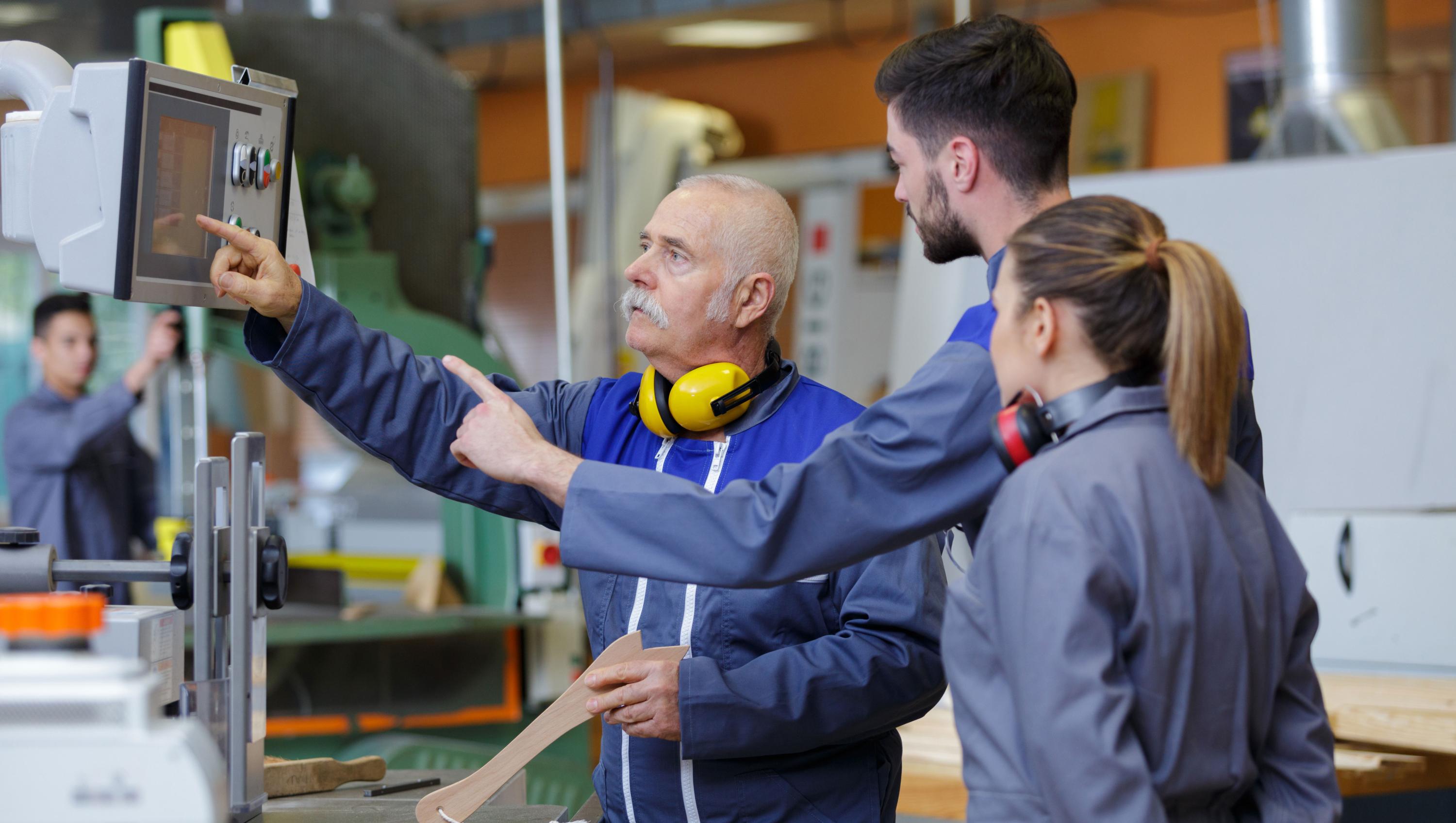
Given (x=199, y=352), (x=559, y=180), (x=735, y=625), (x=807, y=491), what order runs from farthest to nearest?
(x=559, y=180)
(x=199, y=352)
(x=735, y=625)
(x=807, y=491)

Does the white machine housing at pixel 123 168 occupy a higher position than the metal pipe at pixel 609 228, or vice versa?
the metal pipe at pixel 609 228

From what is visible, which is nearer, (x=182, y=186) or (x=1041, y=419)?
(x=1041, y=419)

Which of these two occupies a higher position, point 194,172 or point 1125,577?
point 194,172

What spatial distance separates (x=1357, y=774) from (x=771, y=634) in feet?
4.59

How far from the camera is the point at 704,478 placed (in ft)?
4.94

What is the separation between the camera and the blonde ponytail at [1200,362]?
3.42 ft

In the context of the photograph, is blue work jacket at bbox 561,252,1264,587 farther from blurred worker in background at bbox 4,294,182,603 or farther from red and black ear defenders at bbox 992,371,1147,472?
blurred worker in background at bbox 4,294,182,603

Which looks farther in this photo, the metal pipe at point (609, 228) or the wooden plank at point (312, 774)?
the metal pipe at point (609, 228)

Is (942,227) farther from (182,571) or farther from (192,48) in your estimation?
(192,48)

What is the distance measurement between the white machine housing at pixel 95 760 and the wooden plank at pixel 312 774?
2.37ft

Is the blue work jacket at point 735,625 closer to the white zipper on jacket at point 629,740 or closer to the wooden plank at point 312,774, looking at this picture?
the white zipper on jacket at point 629,740

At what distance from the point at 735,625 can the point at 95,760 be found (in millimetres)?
751

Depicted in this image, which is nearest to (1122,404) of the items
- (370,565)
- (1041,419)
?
(1041,419)

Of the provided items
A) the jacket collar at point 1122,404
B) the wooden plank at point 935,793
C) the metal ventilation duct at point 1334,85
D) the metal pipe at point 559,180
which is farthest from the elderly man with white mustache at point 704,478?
the metal ventilation duct at point 1334,85
